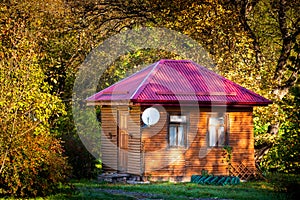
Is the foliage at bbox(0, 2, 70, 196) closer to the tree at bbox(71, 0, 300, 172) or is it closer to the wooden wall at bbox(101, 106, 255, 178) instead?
the wooden wall at bbox(101, 106, 255, 178)

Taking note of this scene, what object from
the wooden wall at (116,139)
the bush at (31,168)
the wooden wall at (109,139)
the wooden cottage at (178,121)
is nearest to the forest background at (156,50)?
the wooden wall at (109,139)

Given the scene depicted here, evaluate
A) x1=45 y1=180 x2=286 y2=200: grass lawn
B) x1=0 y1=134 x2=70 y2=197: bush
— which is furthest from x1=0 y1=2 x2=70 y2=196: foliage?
x1=45 y1=180 x2=286 y2=200: grass lawn

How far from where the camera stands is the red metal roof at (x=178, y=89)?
23.6 m

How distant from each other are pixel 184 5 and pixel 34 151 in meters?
13.5

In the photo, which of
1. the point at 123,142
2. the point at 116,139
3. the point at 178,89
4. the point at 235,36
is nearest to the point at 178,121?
the point at 178,89

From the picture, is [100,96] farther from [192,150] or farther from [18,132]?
[18,132]

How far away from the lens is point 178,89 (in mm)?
24094

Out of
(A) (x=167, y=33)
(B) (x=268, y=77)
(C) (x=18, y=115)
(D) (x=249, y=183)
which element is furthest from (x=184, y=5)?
(C) (x=18, y=115)

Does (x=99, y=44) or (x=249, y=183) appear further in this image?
(x=99, y=44)

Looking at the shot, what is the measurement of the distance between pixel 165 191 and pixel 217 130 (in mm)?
5029

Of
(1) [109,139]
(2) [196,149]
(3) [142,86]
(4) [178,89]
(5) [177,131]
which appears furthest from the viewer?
(1) [109,139]

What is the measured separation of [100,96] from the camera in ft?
85.7

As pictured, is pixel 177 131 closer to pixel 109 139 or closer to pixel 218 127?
pixel 218 127

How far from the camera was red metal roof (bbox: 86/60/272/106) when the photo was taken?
23578 mm
